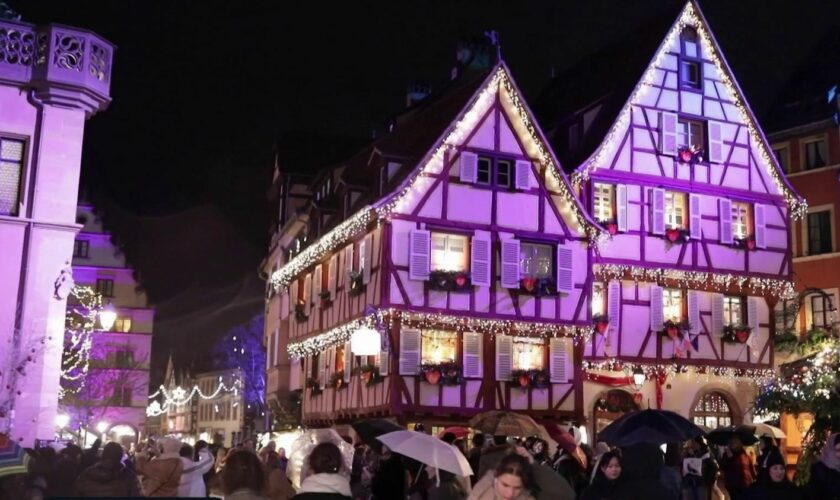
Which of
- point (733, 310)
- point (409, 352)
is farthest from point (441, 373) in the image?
point (733, 310)

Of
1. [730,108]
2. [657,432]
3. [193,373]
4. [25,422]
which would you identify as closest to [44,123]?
[25,422]

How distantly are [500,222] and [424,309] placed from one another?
3.69 metres

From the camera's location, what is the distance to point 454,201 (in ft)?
102

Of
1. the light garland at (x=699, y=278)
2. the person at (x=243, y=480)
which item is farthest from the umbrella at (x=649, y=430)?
the light garland at (x=699, y=278)

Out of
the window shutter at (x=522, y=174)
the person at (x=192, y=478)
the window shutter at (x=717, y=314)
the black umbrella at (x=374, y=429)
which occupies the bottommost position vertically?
the person at (x=192, y=478)

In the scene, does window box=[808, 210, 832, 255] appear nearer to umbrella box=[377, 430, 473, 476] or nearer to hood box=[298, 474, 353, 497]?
umbrella box=[377, 430, 473, 476]

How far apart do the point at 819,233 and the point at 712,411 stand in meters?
7.87

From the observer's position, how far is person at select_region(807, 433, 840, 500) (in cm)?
1040

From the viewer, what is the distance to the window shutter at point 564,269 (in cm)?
3181

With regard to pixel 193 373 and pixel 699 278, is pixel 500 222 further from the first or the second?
pixel 193 373

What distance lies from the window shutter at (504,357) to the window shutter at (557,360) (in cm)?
131

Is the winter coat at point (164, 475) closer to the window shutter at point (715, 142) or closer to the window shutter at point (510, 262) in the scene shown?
the window shutter at point (510, 262)

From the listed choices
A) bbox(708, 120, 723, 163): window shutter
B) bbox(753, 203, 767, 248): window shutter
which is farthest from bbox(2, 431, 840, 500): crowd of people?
bbox(753, 203, 767, 248): window shutter

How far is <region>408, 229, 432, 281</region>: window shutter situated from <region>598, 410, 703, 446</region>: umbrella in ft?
54.5
